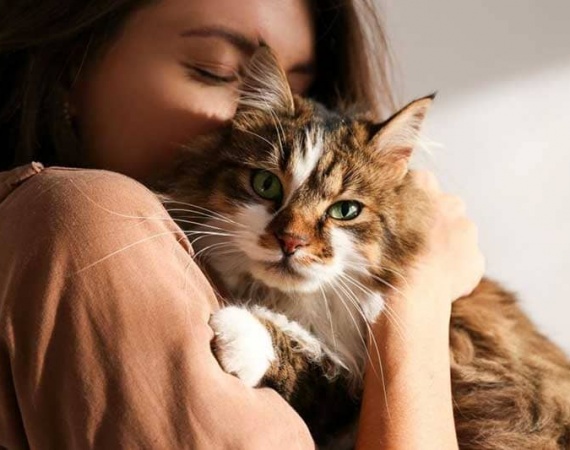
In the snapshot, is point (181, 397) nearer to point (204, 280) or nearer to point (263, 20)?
point (204, 280)

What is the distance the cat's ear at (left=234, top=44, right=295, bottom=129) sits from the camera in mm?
1232

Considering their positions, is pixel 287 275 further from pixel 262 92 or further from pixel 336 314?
pixel 262 92

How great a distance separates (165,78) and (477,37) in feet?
4.45

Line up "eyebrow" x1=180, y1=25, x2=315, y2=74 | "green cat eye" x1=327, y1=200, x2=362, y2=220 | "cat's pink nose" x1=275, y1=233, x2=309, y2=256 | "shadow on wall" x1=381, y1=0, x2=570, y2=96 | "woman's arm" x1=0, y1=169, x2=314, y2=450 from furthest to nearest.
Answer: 1. "shadow on wall" x1=381, y1=0, x2=570, y2=96
2. "eyebrow" x1=180, y1=25, x2=315, y2=74
3. "green cat eye" x1=327, y1=200, x2=362, y2=220
4. "cat's pink nose" x1=275, y1=233, x2=309, y2=256
5. "woman's arm" x1=0, y1=169, x2=314, y2=450

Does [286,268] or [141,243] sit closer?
[141,243]

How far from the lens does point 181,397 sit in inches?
30.9

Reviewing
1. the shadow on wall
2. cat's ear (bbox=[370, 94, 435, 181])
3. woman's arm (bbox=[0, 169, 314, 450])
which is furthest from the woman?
the shadow on wall

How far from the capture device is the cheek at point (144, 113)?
130cm

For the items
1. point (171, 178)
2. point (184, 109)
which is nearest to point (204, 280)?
point (171, 178)

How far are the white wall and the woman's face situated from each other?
1015 millimetres

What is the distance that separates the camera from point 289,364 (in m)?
1.09

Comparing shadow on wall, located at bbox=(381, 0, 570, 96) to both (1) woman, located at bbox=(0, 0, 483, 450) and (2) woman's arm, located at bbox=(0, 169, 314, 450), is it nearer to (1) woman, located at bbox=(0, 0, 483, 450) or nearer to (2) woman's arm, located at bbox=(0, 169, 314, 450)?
(1) woman, located at bbox=(0, 0, 483, 450)

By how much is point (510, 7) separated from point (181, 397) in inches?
77.1

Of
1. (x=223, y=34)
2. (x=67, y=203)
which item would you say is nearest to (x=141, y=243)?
(x=67, y=203)
